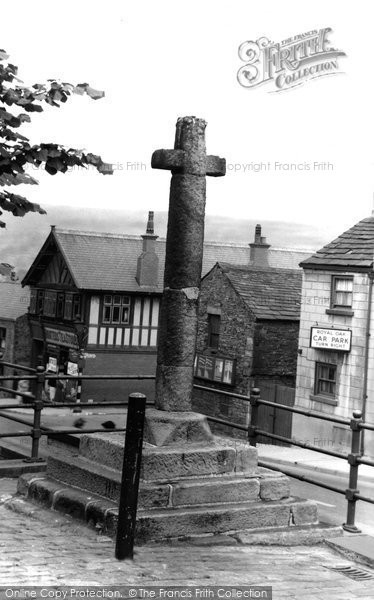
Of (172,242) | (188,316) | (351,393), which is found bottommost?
(351,393)

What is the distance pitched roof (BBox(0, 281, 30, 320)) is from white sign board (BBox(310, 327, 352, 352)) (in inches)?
868

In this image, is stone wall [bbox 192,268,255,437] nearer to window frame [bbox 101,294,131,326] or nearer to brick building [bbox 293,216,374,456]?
brick building [bbox 293,216,374,456]

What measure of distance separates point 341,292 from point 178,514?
939 inches

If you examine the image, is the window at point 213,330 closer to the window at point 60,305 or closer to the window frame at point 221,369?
the window frame at point 221,369

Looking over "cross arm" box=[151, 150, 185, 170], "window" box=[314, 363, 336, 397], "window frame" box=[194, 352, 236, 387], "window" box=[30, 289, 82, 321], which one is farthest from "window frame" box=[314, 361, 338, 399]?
"cross arm" box=[151, 150, 185, 170]

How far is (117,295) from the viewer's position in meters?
41.9

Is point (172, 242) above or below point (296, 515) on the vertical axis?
above

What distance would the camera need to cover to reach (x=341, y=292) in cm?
2964

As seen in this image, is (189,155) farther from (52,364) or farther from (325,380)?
(52,364)

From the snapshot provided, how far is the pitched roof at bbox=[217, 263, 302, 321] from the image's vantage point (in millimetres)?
34031

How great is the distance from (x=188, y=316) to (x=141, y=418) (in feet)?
5.38

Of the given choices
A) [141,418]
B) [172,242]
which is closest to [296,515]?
[141,418]

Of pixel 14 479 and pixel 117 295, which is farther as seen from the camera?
pixel 117 295

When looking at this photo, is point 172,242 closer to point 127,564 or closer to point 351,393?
point 127,564
